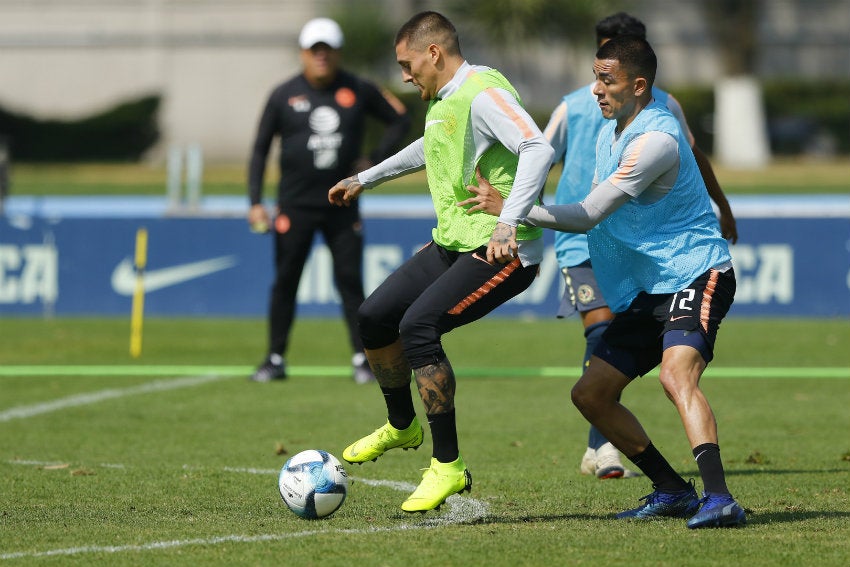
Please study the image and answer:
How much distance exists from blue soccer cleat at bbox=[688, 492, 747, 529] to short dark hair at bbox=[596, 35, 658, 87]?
1.67 metres

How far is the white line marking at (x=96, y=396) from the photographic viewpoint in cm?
949

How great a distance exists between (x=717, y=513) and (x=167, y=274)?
10205mm

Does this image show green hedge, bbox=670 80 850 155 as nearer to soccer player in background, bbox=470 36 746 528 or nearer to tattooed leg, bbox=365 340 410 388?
tattooed leg, bbox=365 340 410 388

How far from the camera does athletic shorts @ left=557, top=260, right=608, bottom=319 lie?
7.41 m

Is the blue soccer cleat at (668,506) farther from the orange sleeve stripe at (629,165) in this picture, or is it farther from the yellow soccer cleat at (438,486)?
the orange sleeve stripe at (629,165)

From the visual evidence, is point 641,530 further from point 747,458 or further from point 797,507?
point 747,458

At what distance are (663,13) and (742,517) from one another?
44146 mm

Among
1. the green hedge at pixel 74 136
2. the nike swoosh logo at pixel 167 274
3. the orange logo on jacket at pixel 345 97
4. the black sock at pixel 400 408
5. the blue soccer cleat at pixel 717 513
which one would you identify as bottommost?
the green hedge at pixel 74 136

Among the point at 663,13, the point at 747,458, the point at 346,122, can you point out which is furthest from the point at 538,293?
the point at 663,13

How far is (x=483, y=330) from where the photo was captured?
14430 millimetres

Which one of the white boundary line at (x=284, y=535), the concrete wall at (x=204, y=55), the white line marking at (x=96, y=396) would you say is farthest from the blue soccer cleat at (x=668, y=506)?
the concrete wall at (x=204, y=55)

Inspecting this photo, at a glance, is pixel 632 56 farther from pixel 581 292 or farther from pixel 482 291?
pixel 581 292

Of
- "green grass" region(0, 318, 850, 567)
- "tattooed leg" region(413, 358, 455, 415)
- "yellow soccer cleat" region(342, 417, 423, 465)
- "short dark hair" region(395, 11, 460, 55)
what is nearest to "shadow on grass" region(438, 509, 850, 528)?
"green grass" region(0, 318, 850, 567)

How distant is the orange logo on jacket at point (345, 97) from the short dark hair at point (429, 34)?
4.79 meters
